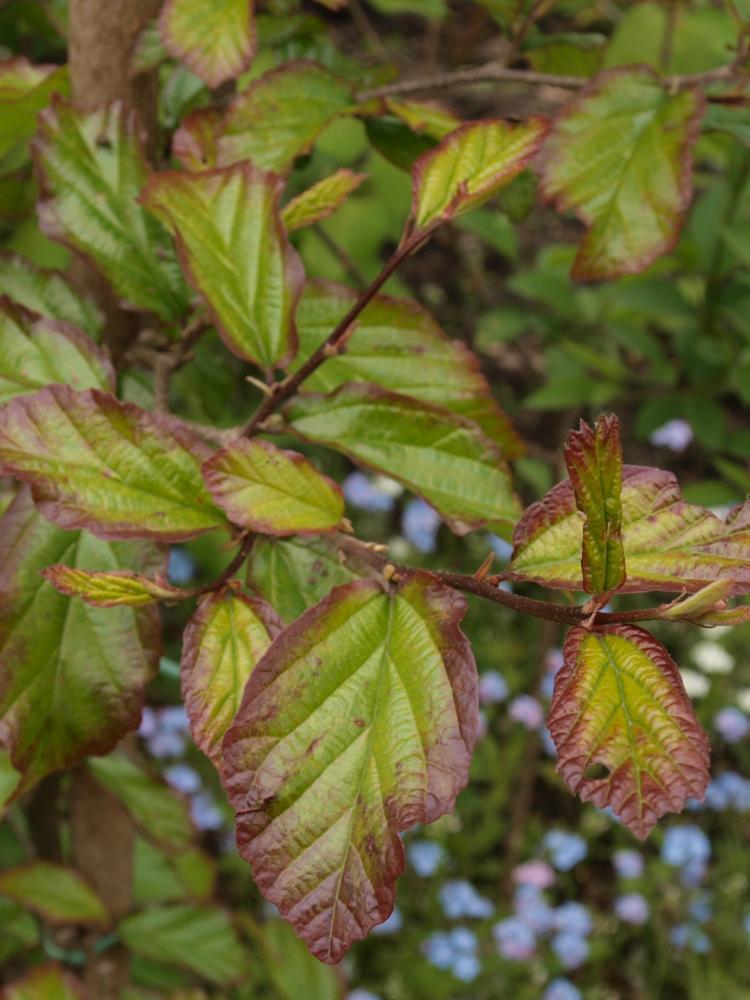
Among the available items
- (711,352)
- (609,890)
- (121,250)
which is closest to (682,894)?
(609,890)

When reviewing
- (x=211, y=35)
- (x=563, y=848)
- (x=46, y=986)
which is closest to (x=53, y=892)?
(x=46, y=986)

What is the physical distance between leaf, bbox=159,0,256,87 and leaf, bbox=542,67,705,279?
8.7 inches

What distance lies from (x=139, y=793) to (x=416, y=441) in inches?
22.1

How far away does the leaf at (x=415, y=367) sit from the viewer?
76 centimetres

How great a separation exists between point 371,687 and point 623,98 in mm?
518

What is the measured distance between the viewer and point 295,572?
0.66m

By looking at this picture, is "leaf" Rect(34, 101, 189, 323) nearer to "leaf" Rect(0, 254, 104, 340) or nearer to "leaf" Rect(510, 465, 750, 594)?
"leaf" Rect(0, 254, 104, 340)

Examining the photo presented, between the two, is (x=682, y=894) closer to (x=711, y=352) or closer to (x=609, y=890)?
(x=609, y=890)

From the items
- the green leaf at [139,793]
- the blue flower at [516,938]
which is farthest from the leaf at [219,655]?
the blue flower at [516,938]

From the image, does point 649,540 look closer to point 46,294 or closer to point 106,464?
point 106,464

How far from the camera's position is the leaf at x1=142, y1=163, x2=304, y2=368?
69 cm

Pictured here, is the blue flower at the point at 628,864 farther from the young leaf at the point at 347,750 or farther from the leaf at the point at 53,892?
the young leaf at the point at 347,750

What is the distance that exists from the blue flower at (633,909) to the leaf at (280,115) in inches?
69.8

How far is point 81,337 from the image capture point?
2.37ft
